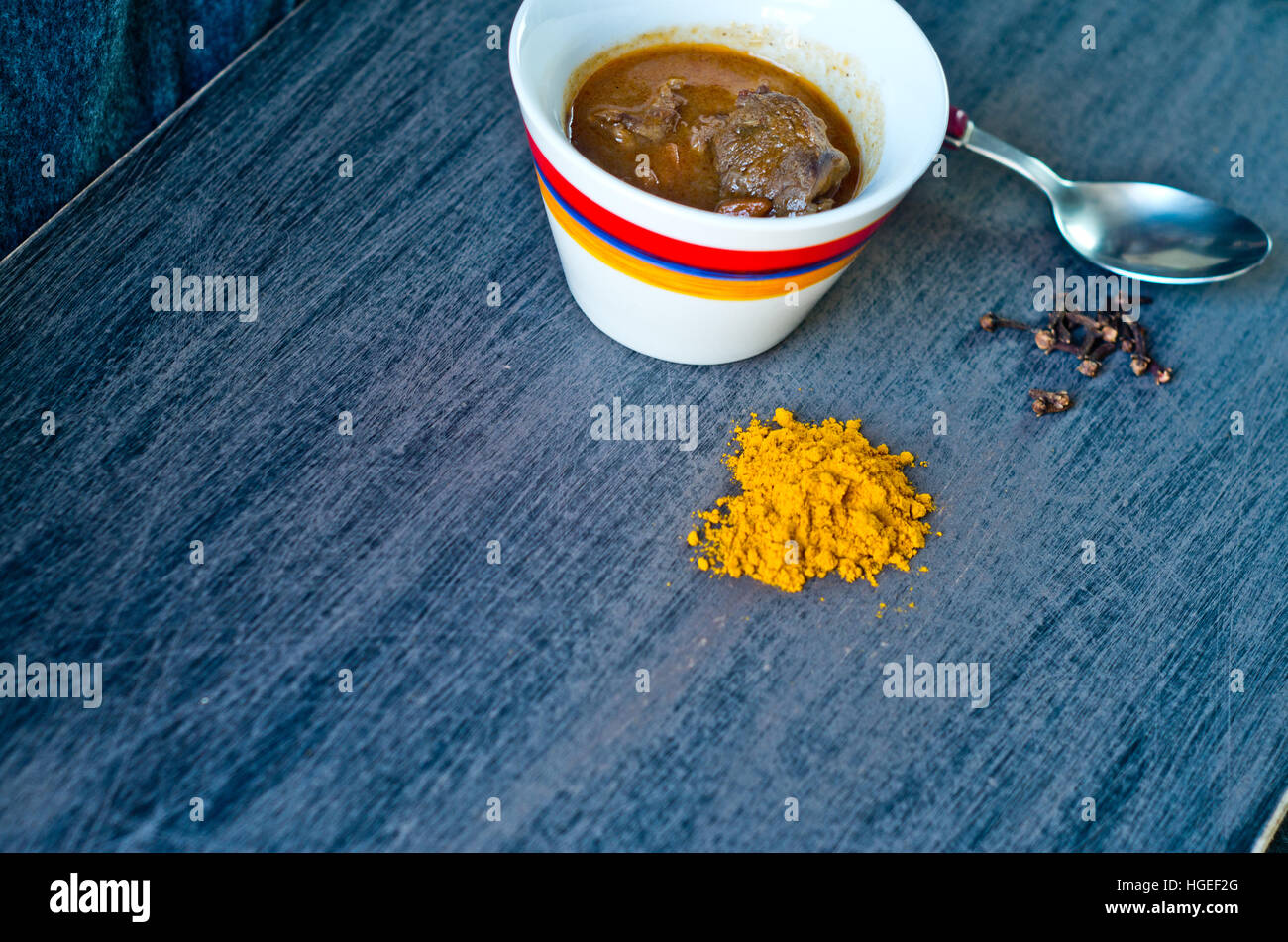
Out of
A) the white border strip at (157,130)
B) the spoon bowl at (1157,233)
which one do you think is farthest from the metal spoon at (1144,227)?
the white border strip at (157,130)

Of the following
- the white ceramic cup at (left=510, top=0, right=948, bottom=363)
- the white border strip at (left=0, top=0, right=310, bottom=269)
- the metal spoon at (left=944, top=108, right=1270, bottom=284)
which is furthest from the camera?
the metal spoon at (left=944, top=108, right=1270, bottom=284)

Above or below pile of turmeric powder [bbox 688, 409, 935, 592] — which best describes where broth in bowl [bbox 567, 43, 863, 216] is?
above

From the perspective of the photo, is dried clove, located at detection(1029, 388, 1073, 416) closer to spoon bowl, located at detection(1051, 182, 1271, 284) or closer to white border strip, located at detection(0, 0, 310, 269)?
spoon bowl, located at detection(1051, 182, 1271, 284)

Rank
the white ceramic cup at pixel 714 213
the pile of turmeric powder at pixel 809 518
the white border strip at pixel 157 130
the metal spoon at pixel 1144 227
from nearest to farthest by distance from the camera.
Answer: the white ceramic cup at pixel 714 213, the pile of turmeric powder at pixel 809 518, the white border strip at pixel 157 130, the metal spoon at pixel 1144 227

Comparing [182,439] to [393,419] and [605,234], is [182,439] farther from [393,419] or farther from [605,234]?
[605,234]

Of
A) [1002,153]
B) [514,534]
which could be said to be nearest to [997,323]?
[1002,153]

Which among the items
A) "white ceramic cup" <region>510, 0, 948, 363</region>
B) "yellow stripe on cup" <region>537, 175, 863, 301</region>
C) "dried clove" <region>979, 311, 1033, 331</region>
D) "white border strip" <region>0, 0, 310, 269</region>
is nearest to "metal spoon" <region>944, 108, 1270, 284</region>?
"dried clove" <region>979, 311, 1033, 331</region>

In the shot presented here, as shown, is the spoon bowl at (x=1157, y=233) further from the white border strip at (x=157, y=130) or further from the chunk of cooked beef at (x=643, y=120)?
the white border strip at (x=157, y=130)
